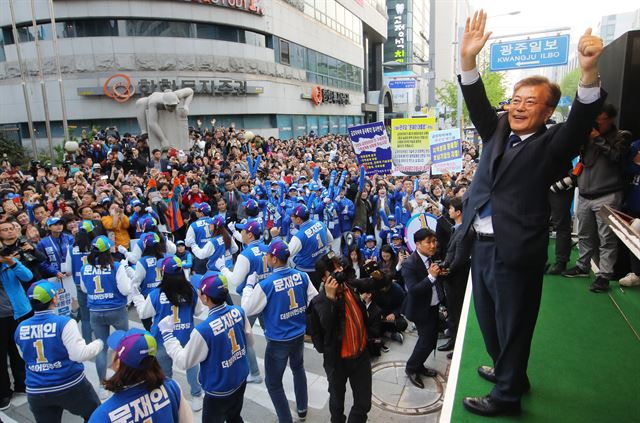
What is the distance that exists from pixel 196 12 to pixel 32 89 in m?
10.4

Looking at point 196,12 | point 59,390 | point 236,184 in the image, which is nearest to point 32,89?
point 196,12

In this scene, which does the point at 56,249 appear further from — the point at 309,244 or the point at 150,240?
the point at 309,244

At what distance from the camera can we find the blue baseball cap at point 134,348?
2.71m

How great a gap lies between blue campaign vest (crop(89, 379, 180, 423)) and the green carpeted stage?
183 centimetres

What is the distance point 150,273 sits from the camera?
572cm

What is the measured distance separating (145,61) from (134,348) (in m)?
24.8

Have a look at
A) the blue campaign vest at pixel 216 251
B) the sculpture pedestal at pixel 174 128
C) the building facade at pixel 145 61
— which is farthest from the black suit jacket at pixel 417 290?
the building facade at pixel 145 61

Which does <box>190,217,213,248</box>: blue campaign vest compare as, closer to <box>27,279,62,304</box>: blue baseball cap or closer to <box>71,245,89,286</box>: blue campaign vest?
<box>71,245,89,286</box>: blue campaign vest

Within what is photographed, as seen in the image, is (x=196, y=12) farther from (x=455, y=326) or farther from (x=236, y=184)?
(x=455, y=326)

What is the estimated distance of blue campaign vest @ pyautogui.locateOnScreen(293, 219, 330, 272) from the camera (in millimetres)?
6359

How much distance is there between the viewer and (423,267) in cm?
516

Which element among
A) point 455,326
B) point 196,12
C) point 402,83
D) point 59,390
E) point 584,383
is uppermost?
point 196,12

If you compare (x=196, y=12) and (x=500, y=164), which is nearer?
(x=500, y=164)

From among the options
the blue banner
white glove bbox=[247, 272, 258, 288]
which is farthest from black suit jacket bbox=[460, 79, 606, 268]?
the blue banner
